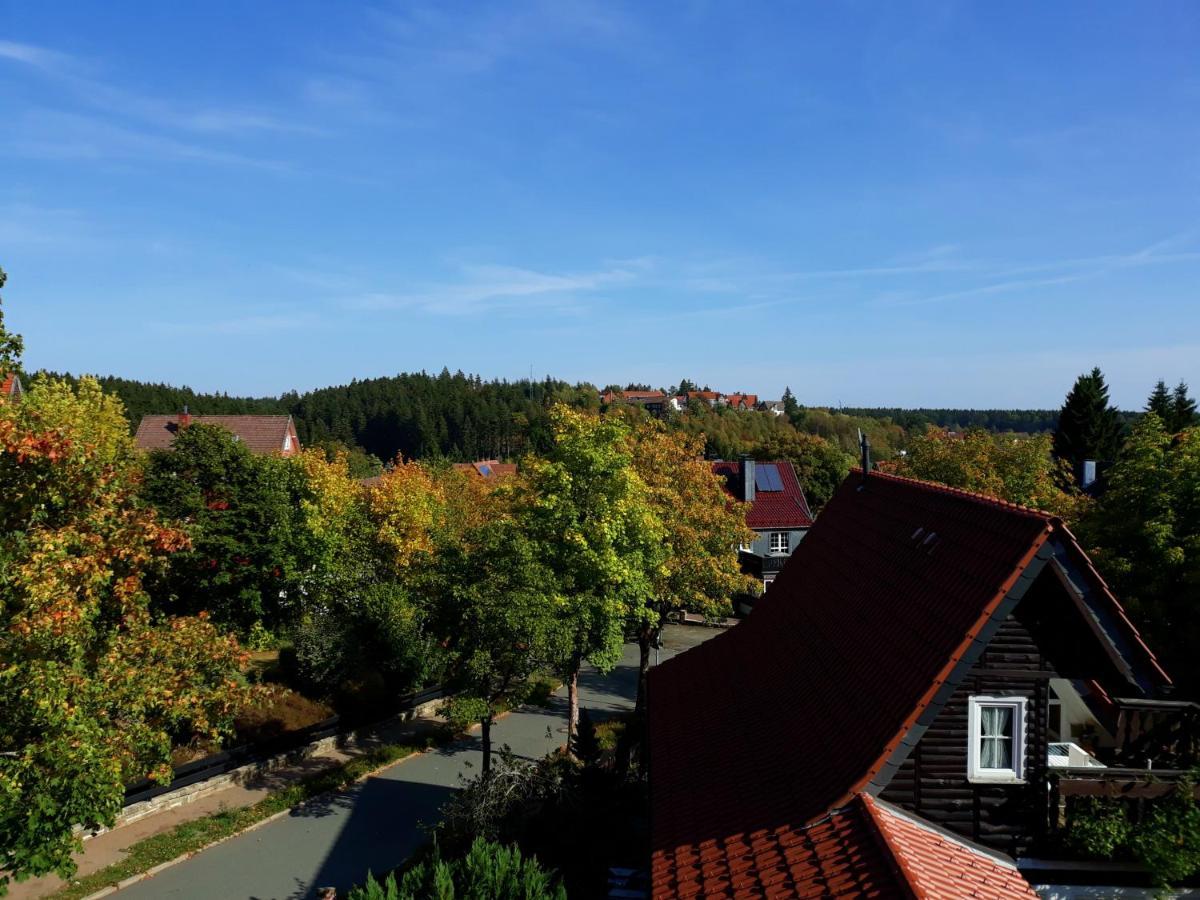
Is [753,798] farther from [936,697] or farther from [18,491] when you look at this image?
[18,491]

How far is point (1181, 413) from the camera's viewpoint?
5300 centimetres

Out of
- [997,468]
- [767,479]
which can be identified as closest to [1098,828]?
[997,468]

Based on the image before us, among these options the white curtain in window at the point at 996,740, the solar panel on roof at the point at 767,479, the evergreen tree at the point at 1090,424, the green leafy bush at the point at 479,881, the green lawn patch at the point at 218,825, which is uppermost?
the evergreen tree at the point at 1090,424

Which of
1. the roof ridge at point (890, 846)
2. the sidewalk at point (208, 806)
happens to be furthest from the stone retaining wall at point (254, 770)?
the roof ridge at point (890, 846)

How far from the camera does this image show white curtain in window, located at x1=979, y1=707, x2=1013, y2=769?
9.04 m

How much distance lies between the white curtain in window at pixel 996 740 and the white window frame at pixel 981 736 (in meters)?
0.05

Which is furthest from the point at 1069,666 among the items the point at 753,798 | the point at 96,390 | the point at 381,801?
the point at 96,390

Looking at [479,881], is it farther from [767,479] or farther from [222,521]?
[767,479]

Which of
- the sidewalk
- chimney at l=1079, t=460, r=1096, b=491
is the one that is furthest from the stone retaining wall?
chimney at l=1079, t=460, r=1096, b=491

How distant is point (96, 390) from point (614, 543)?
24797 millimetres

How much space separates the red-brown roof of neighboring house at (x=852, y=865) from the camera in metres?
7.55

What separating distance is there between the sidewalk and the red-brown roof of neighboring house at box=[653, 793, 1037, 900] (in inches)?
440

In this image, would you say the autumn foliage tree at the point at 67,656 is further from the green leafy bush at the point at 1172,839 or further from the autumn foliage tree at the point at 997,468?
the autumn foliage tree at the point at 997,468

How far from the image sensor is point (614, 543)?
22.4 meters
